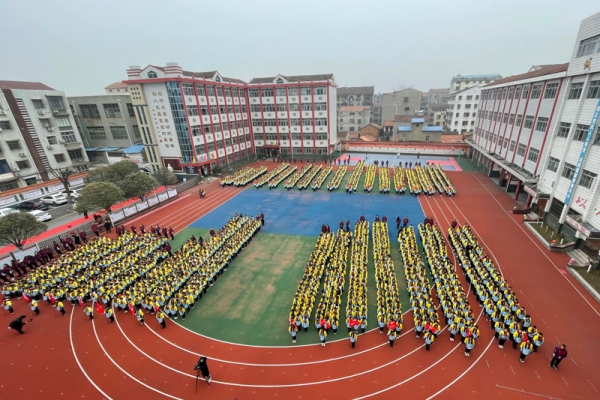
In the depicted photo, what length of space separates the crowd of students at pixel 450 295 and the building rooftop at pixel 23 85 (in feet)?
156

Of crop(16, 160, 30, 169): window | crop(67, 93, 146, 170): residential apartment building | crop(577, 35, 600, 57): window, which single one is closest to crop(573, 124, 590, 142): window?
crop(577, 35, 600, 57): window

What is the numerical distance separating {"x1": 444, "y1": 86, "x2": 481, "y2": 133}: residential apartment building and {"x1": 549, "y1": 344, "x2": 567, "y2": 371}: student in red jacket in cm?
5795

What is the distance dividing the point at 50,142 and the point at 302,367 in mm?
43781

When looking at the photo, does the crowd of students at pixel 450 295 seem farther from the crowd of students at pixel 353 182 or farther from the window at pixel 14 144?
the window at pixel 14 144

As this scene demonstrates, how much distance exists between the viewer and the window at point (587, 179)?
1603cm

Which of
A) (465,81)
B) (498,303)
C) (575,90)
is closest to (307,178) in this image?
(575,90)

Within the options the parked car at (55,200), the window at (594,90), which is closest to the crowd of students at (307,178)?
the window at (594,90)

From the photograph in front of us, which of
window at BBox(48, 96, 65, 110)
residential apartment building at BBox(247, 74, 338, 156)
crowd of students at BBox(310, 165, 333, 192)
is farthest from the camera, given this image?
residential apartment building at BBox(247, 74, 338, 156)

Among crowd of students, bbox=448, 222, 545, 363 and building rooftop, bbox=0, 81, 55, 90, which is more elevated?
building rooftop, bbox=0, 81, 55, 90

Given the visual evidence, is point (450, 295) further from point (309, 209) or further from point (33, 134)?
point (33, 134)

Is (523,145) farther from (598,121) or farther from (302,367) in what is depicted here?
(302,367)

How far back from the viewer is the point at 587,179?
1648 cm

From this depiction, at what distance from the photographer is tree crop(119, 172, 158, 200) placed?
25.0 meters

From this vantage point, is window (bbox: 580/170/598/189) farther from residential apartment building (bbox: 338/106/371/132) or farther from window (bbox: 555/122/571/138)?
residential apartment building (bbox: 338/106/371/132)
